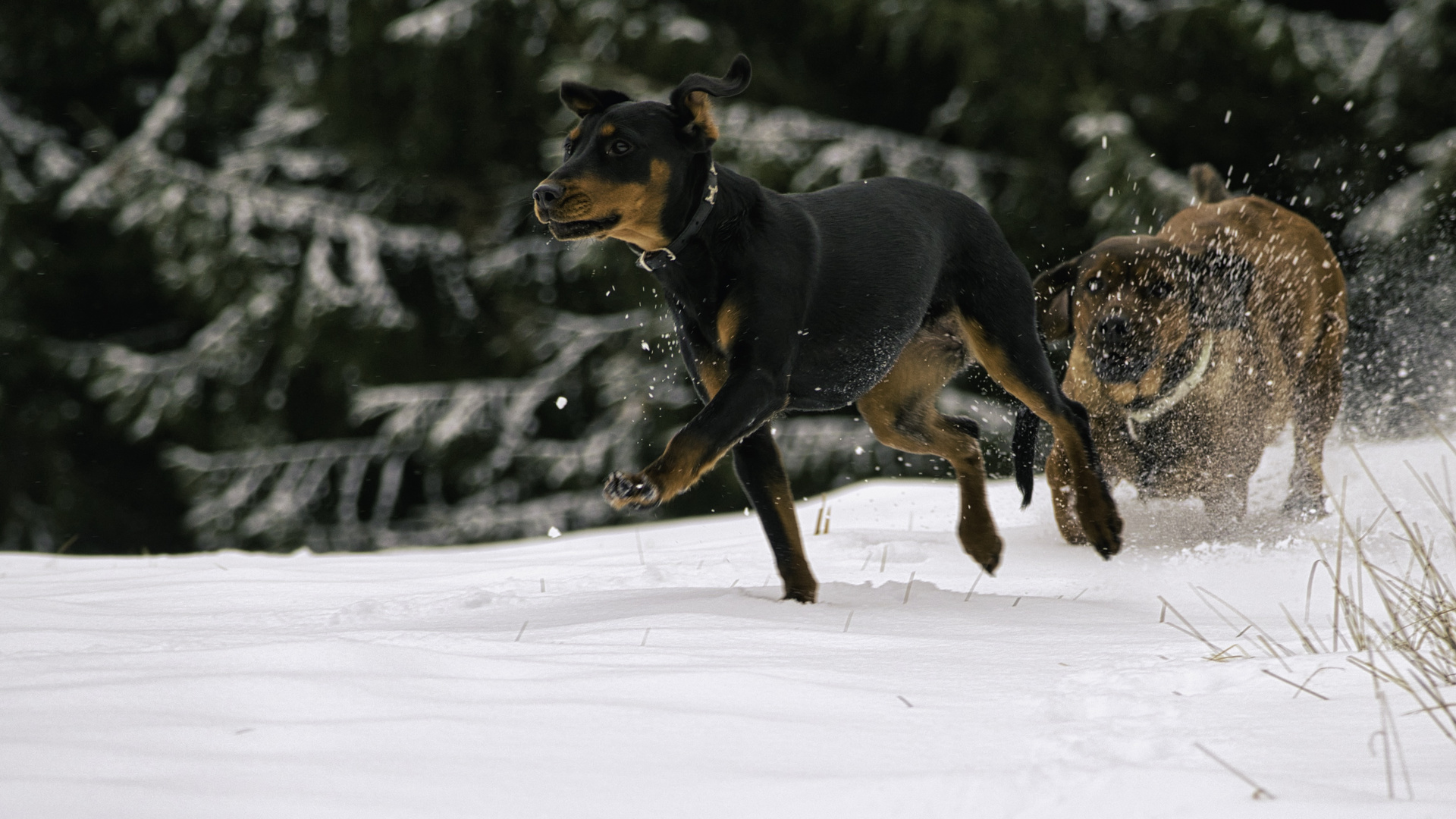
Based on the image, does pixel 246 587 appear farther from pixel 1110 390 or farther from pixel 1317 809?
pixel 1110 390

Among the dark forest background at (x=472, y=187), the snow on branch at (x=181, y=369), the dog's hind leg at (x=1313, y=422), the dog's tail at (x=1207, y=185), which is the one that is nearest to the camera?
the dog's hind leg at (x=1313, y=422)

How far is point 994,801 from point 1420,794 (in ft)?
1.55

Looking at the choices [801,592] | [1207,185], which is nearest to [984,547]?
[801,592]

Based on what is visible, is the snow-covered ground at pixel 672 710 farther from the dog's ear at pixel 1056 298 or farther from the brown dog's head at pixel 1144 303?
the dog's ear at pixel 1056 298

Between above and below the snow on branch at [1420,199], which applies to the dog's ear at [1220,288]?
above

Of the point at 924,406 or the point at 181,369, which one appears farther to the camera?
the point at 181,369

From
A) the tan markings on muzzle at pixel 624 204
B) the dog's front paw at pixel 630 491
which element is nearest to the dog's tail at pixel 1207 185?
the tan markings on muzzle at pixel 624 204

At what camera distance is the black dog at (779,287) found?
9.22 feet

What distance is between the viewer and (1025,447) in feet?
13.7

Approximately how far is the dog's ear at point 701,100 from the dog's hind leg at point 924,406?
1.09m

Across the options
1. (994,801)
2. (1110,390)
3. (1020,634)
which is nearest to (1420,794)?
(994,801)

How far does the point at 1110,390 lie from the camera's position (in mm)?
4469

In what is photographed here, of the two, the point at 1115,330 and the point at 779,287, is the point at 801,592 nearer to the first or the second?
the point at 779,287

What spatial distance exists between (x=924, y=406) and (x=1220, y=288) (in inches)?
60.1
